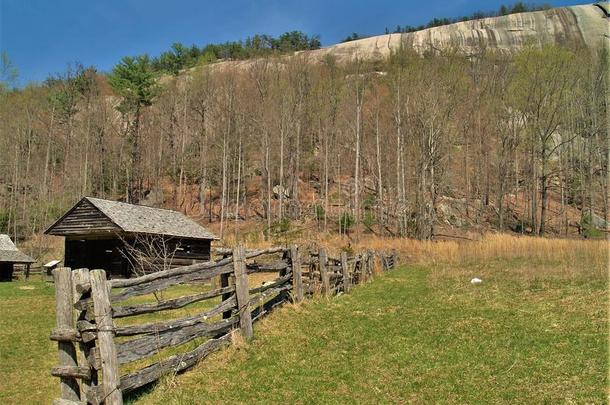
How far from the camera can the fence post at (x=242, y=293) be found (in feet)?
27.1

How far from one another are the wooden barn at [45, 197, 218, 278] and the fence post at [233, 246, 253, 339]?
16761 millimetres

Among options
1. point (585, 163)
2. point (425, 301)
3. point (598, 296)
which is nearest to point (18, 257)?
point (425, 301)

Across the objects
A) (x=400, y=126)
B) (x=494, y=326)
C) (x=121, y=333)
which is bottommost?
(x=494, y=326)

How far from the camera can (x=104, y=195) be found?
165ft

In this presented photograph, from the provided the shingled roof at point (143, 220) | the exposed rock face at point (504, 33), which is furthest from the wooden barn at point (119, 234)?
the exposed rock face at point (504, 33)

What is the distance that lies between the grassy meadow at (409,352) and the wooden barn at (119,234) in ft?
37.3

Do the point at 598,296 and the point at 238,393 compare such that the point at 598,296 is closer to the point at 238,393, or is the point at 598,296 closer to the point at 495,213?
the point at 238,393

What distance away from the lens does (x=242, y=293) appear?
838 cm

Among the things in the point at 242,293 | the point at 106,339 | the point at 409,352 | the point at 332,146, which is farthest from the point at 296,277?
the point at 332,146

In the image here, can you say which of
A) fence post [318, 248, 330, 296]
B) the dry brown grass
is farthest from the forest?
fence post [318, 248, 330, 296]

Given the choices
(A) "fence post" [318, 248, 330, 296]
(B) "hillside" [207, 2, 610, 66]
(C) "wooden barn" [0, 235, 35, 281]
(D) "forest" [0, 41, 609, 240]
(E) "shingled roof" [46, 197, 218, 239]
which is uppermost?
(B) "hillside" [207, 2, 610, 66]

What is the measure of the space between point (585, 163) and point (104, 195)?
49.3 metres

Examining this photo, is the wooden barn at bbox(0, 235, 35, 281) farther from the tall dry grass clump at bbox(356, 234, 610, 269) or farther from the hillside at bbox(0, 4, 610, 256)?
the tall dry grass clump at bbox(356, 234, 610, 269)

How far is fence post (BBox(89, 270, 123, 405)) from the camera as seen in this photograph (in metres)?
5.18
